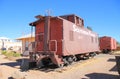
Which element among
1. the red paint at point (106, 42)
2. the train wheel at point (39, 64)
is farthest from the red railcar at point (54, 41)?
the red paint at point (106, 42)

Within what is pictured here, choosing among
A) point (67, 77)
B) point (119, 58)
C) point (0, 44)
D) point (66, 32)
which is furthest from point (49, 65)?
point (0, 44)

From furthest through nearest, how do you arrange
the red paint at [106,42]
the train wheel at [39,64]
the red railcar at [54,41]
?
the red paint at [106,42], the train wheel at [39,64], the red railcar at [54,41]

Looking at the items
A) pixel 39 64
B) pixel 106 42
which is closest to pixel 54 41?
pixel 39 64

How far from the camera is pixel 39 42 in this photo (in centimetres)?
1514

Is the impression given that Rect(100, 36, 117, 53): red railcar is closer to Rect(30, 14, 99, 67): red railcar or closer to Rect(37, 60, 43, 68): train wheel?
Rect(30, 14, 99, 67): red railcar

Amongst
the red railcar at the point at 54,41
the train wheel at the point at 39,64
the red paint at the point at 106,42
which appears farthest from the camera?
the red paint at the point at 106,42

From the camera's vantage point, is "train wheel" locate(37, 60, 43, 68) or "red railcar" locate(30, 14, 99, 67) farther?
"train wheel" locate(37, 60, 43, 68)

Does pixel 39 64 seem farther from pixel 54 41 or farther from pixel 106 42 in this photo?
pixel 106 42

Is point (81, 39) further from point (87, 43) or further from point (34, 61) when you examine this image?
point (34, 61)

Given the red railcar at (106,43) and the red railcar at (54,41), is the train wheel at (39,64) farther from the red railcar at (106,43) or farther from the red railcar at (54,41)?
the red railcar at (106,43)

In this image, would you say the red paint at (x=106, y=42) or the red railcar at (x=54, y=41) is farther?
the red paint at (x=106, y=42)

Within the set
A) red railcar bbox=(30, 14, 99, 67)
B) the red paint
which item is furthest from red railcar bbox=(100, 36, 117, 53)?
red railcar bbox=(30, 14, 99, 67)

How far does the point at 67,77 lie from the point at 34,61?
12.2 ft

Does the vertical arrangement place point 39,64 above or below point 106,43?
below
